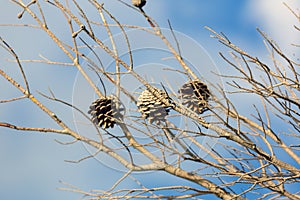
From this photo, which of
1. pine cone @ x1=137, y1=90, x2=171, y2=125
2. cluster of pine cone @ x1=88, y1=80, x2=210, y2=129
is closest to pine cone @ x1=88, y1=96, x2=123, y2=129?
cluster of pine cone @ x1=88, y1=80, x2=210, y2=129

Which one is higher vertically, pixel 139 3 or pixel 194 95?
pixel 139 3

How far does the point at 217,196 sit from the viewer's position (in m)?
2.33

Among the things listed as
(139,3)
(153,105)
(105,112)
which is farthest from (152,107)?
(139,3)

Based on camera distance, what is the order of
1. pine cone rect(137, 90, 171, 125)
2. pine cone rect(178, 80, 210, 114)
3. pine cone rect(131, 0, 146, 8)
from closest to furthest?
1. pine cone rect(137, 90, 171, 125)
2. pine cone rect(178, 80, 210, 114)
3. pine cone rect(131, 0, 146, 8)

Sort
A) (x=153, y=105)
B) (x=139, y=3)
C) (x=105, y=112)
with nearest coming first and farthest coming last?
(x=153, y=105) → (x=105, y=112) → (x=139, y=3)

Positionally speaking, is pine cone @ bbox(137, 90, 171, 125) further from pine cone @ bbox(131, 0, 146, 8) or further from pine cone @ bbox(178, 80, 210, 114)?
pine cone @ bbox(131, 0, 146, 8)

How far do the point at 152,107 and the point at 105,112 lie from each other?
0.25 metres

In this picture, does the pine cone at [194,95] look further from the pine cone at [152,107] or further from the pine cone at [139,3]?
the pine cone at [139,3]

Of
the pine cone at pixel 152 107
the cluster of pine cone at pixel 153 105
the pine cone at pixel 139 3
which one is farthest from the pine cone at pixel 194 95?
the pine cone at pixel 139 3

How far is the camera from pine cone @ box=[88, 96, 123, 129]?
2.32 meters

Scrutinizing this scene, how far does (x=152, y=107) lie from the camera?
2234 millimetres

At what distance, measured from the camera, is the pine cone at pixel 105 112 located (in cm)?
232

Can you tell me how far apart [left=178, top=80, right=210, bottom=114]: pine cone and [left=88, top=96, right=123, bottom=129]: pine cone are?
1.06 ft

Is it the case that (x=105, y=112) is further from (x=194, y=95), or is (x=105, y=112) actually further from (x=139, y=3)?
(x=139, y=3)
